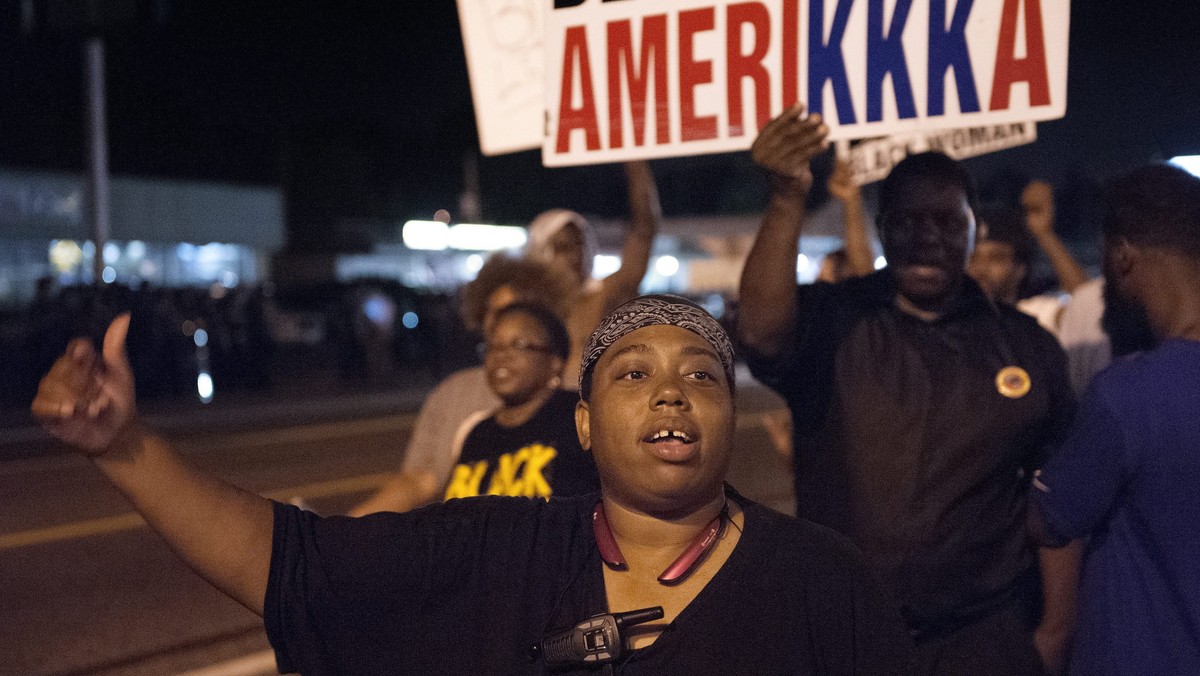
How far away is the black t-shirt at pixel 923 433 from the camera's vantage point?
3.05 metres

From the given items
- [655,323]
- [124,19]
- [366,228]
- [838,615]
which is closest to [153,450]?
[655,323]

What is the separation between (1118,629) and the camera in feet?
8.88

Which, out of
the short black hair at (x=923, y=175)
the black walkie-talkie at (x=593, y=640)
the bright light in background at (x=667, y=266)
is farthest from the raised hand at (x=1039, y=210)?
the bright light in background at (x=667, y=266)

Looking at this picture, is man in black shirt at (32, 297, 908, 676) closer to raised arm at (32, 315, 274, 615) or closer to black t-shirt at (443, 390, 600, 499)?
raised arm at (32, 315, 274, 615)

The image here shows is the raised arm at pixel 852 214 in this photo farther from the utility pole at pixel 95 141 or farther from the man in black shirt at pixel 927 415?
the utility pole at pixel 95 141

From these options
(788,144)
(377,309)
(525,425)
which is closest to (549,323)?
(525,425)

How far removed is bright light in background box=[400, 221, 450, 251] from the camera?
147 ft

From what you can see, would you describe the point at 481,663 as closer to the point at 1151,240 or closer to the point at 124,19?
the point at 1151,240

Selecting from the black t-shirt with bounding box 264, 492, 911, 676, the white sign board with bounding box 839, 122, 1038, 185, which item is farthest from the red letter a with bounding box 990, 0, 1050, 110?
the black t-shirt with bounding box 264, 492, 911, 676

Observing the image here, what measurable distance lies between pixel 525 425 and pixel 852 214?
178cm

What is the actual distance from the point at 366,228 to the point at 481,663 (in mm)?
45818

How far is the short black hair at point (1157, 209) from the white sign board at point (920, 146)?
142 cm

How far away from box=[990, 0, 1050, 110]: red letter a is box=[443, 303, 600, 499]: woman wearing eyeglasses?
4.83ft

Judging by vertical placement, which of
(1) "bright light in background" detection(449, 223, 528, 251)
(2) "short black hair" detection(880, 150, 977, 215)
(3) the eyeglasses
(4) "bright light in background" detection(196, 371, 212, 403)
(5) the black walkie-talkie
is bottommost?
(4) "bright light in background" detection(196, 371, 212, 403)
